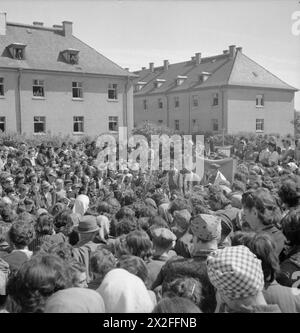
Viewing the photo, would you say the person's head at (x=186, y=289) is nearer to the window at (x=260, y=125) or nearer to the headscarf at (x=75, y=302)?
the headscarf at (x=75, y=302)

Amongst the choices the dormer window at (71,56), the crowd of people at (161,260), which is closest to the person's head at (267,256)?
the crowd of people at (161,260)

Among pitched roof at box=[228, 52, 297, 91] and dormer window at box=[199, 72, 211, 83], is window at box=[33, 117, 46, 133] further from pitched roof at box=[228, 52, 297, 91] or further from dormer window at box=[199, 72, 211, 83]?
dormer window at box=[199, 72, 211, 83]

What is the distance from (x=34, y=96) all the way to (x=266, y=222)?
93.9ft

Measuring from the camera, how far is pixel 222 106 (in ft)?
138

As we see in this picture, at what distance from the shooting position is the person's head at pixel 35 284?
278cm

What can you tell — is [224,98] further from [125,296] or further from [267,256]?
[125,296]

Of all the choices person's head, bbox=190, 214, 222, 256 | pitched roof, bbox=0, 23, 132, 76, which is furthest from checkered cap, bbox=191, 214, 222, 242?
pitched roof, bbox=0, 23, 132, 76

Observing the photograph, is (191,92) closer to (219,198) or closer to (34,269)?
(219,198)

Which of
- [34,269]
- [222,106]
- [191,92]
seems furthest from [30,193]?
[191,92]

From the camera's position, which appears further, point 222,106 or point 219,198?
point 222,106

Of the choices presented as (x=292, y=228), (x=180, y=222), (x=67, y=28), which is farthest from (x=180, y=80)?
(x=292, y=228)

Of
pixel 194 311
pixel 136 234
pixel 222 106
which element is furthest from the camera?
pixel 222 106

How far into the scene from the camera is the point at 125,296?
9.47 ft

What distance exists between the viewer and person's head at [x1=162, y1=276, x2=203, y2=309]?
10.1ft
